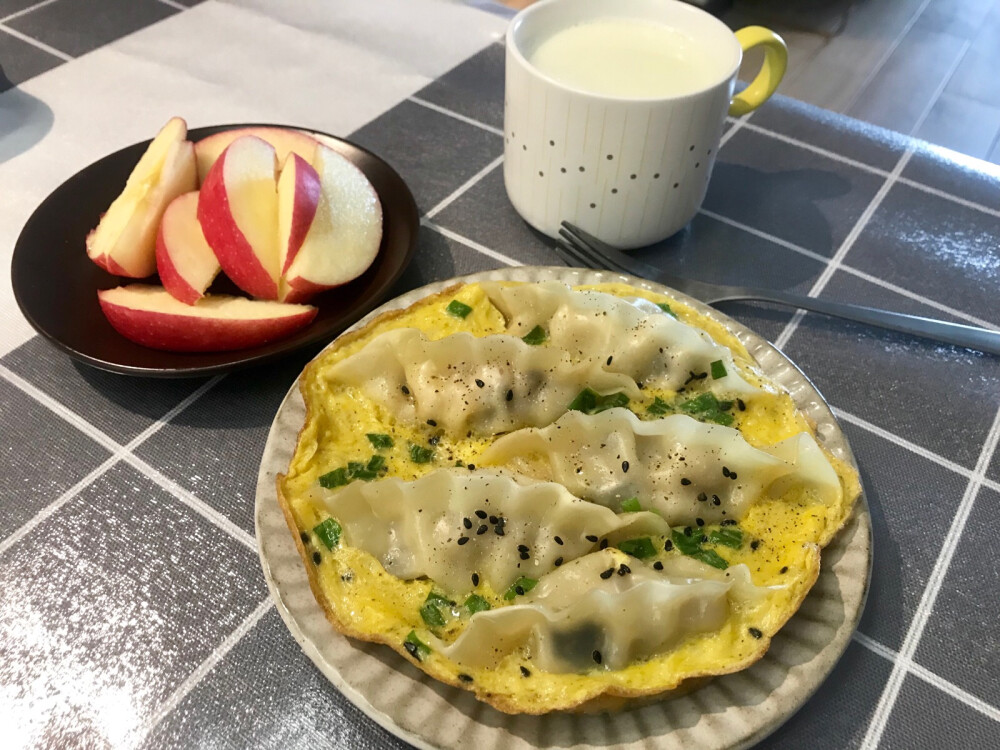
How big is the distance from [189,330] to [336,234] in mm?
334

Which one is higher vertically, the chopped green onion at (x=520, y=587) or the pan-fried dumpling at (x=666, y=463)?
the pan-fried dumpling at (x=666, y=463)

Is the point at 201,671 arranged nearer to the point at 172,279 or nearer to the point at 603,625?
the point at 603,625

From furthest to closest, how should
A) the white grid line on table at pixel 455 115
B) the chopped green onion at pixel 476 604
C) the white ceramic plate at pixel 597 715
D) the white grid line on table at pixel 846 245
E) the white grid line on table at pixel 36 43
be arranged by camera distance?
1. the white grid line on table at pixel 36 43
2. the white grid line on table at pixel 455 115
3. the white grid line on table at pixel 846 245
4. the chopped green onion at pixel 476 604
5. the white ceramic plate at pixel 597 715

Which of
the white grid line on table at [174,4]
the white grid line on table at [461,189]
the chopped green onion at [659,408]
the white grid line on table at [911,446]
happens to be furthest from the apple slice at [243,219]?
the white grid line on table at [174,4]

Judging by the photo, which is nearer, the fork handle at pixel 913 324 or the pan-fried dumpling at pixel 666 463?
the pan-fried dumpling at pixel 666 463

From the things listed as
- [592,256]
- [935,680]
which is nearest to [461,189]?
[592,256]

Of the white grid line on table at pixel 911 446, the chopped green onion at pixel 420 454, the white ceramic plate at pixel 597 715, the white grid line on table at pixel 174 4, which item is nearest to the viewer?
the white ceramic plate at pixel 597 715

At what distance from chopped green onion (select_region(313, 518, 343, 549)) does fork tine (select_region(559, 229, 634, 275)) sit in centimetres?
82

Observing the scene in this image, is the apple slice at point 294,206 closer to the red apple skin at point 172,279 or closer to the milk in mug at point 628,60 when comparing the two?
the red apple skin at point 172,279

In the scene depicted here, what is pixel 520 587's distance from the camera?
1.01 meters

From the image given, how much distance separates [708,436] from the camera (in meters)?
1.10

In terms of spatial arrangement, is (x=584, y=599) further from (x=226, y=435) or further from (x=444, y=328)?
(x=226, y=435)

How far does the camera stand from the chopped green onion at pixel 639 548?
3.39ft

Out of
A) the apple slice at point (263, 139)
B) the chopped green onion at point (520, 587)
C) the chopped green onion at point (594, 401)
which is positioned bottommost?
the chopped green onion at point (520, 587)
